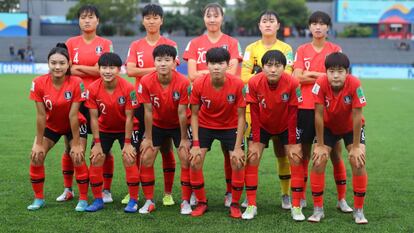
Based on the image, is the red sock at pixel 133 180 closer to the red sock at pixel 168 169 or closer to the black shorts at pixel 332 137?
the red sock at pixel 168 169

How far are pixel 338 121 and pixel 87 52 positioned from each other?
300 centimetres

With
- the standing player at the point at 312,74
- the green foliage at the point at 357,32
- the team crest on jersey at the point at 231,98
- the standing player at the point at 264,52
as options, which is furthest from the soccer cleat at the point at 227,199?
the green foliage at the point at 357,32

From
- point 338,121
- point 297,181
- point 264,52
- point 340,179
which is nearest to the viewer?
point 338,121

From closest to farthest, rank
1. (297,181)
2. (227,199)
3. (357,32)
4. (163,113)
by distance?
(297,181) → (163,113) → (227,199) → (357,32)

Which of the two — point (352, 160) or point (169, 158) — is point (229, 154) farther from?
point (352, 160)

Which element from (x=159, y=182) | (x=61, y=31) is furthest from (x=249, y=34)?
(x=159, y=182)

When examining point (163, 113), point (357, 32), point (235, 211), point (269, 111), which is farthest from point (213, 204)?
point (357, 32)

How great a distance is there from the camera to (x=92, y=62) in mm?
6645

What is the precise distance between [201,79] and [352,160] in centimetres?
178

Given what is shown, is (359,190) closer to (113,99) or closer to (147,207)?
(147,207)

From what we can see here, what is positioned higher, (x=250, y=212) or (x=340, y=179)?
(x=340, y=179)

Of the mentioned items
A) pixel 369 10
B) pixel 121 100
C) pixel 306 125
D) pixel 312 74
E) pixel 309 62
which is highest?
pixel 369 10

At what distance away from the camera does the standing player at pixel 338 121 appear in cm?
561

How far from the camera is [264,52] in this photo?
642 cm
